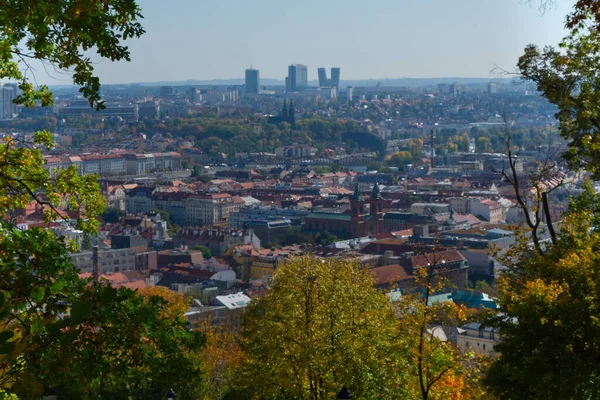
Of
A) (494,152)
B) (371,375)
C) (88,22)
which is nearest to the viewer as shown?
(88,22)

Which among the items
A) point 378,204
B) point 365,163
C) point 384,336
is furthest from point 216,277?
point 365,163

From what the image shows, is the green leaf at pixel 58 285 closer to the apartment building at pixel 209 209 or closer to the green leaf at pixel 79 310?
the green leaf at pixel 79 310

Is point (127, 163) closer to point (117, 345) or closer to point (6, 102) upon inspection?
point (6, 102)

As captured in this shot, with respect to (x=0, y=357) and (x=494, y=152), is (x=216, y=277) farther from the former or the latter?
(x=494, y=152)

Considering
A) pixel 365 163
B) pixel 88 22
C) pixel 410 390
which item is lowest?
pixel 365 163

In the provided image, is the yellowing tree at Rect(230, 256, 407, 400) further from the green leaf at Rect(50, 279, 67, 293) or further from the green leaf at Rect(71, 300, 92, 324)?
the green leaf at Rect(71, 300, 92, 324)

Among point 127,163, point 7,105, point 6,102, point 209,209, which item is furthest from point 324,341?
point 7,105

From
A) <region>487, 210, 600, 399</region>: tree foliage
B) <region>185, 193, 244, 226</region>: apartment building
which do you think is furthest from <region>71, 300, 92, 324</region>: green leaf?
<region>185, 193, 244, 226</region>: apartment building

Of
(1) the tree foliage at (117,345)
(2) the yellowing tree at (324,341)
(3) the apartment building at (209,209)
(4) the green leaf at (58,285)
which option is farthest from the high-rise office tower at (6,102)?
(4) the green leaf at (58,285)
